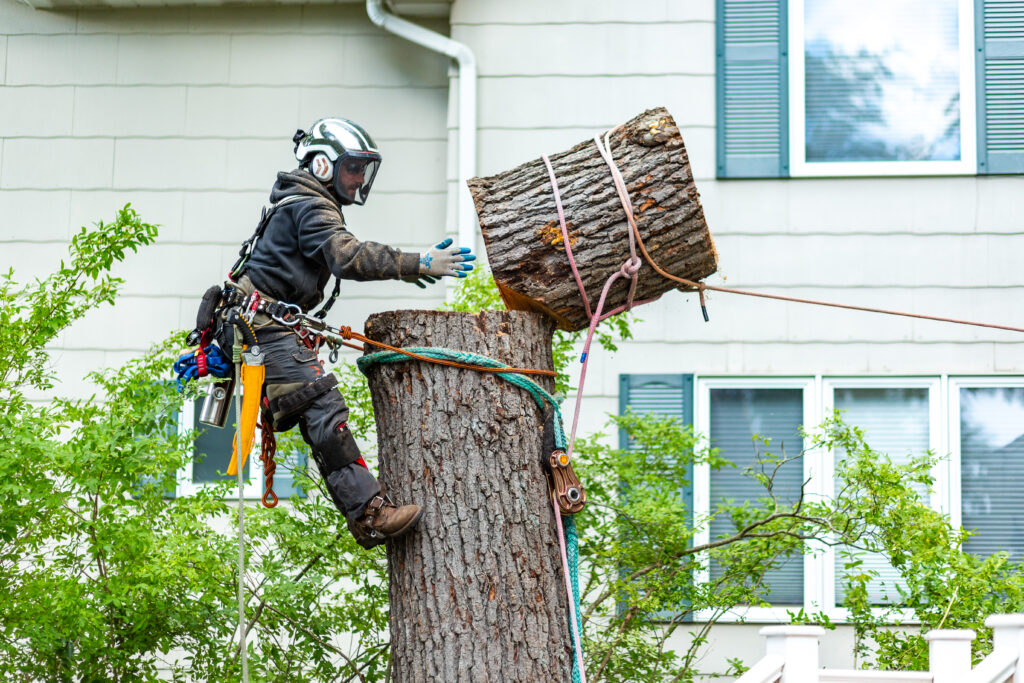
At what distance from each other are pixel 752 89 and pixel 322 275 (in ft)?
13.1

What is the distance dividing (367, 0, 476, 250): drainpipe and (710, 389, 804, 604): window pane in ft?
6.08

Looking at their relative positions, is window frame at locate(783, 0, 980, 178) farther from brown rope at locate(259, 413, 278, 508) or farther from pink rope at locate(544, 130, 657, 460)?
brown rope at locate(259, 413, 278, 508)

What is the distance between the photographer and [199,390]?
198 inches

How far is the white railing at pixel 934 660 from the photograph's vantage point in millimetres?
4309

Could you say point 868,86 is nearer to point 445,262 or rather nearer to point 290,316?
point 445,262

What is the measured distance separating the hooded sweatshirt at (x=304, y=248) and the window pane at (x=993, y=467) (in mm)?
4491

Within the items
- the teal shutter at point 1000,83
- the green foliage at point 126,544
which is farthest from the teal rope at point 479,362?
the teal shutter at point 1000,83

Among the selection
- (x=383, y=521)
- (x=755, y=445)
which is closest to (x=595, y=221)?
(x=383, y=521)

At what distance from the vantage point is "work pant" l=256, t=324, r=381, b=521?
3.87 metres

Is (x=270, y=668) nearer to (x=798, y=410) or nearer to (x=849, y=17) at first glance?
(x=798, y=410)

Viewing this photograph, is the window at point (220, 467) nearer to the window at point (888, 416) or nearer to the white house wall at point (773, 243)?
the white house wall at point (773, 243)

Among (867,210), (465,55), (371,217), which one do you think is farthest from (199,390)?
(867,210)

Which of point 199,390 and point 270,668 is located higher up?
point 199,390

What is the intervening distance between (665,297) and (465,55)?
1.93 m
